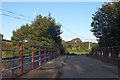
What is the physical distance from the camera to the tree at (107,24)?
44.3 m

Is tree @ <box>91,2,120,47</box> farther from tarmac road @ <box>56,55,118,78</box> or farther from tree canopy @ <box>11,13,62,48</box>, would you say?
tarmac road @ <box>56,55,118,78</box>

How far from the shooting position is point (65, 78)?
532 inches

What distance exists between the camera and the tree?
44344 millimetres

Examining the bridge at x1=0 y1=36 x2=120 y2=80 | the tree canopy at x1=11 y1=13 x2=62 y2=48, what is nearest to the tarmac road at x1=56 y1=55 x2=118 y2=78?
the bridge at x1=0 y1=36 x2=120 y2=80

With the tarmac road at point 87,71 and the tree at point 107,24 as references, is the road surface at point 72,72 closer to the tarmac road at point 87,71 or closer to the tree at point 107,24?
the tarmac road at point 87,71

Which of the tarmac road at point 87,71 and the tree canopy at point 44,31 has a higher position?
the tree canopy at point 44,31

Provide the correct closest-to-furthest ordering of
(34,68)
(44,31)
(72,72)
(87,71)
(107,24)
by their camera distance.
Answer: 1. (72,72)
2. (34,68)
3. (87,71)
4. (107,24)
5. (44,31)

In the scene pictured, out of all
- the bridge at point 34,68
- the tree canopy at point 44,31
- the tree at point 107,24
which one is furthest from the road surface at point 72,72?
the tree canopy at point 44,31

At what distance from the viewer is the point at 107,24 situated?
5259 centimetres

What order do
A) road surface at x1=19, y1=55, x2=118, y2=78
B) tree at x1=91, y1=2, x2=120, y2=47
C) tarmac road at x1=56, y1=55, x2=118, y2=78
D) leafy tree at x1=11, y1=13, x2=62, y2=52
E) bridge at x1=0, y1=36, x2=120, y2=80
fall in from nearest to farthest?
bridge at x1=0, y1=36, x2=120, y2=80 → road surface at x1=19, y1=55, x2=118, y2=78 → tarmac road at x1=56, y1=55, x2=118, y2=78 → tree at x1=91, y1=2, x2=120, y2=47 → leafy tree at x1=11, y1=13, x2=62, y2=52

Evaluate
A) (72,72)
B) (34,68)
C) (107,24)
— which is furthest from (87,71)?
(107,24)

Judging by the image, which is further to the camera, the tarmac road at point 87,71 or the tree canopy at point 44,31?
the tree canopy at point 44,31

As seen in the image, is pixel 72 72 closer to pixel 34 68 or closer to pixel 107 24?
pixel 34 68

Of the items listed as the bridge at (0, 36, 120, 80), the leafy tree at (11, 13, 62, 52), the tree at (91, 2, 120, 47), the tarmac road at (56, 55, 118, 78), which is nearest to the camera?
the bridge at (0, 36, 120, 80)
